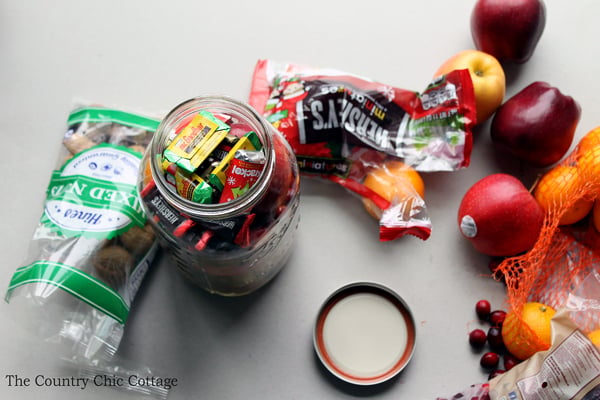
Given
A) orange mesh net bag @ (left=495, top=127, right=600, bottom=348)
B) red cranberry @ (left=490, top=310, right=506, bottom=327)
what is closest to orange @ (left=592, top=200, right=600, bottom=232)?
orange mesh net bag @ (left=495, top=127, right=600, bottom=348)

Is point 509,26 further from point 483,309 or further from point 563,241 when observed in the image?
point 483,309

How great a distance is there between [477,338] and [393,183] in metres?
0.31

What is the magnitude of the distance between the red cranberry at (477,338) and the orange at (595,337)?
18cm

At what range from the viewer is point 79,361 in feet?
3.21

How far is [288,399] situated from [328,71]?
0.61 metres

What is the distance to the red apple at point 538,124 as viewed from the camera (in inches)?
39.9

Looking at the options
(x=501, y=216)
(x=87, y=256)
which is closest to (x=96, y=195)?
(x=87, y=256)

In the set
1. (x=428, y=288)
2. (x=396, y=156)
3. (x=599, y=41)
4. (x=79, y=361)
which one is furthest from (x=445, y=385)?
(x=599, y=41)

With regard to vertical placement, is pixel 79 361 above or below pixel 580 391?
below

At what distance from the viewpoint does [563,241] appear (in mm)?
1042

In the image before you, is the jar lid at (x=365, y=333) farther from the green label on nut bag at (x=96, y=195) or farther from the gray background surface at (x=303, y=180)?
the green label on nut bag at (x=96, y=195)

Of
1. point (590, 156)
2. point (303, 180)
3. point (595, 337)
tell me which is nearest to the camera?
point (595, 337)

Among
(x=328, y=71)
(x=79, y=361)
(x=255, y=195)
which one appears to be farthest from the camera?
(x=328, y=71)

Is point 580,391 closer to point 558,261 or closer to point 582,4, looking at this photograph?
point 558,261
